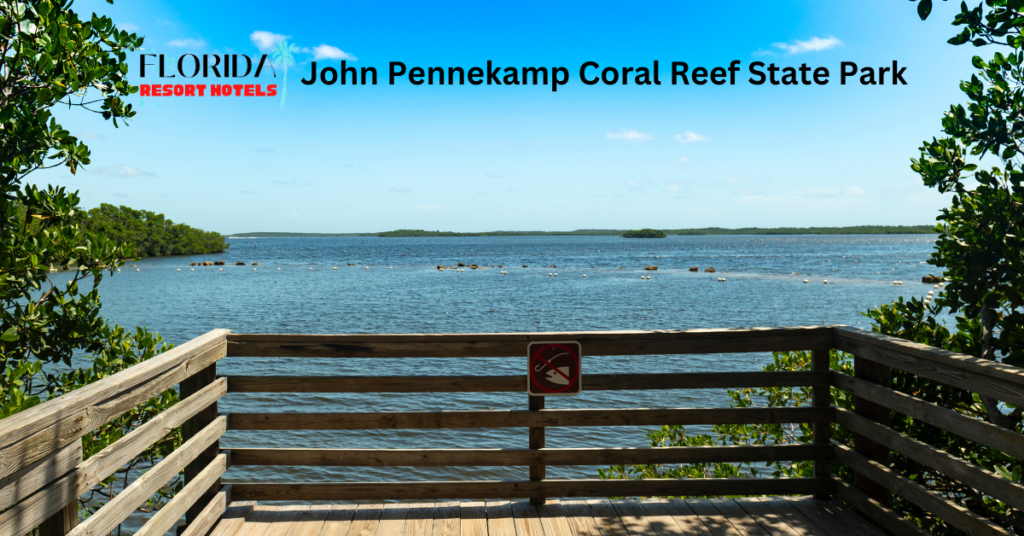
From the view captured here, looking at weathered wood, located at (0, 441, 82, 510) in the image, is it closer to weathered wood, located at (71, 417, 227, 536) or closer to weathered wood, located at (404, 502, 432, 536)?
weathered wood, located at (71, 417, 227, 536)

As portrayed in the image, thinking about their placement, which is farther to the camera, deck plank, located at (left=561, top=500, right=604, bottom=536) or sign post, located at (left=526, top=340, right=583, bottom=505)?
sign post, located at (left=526, top=340, right=583, bottom=505)

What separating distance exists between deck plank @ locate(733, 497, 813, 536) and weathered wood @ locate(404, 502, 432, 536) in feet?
5.19

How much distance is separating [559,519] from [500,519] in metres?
0.38

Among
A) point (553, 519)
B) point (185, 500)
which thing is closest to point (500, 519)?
point (553, 519)

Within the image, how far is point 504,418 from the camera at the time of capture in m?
4.03

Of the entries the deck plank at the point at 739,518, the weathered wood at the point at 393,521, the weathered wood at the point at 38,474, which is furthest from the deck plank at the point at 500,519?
the weathered wood at the point at 38,474

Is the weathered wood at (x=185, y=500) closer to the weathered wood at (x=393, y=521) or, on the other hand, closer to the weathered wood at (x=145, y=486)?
the weathered wood at (x=145, y=486)

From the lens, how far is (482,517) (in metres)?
4.03

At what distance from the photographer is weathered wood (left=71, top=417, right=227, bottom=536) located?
2516mm

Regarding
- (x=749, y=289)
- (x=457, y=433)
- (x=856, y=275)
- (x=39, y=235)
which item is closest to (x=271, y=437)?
(x=457, y=433)

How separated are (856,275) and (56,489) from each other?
2735 inches

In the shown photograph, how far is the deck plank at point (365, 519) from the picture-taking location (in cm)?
383

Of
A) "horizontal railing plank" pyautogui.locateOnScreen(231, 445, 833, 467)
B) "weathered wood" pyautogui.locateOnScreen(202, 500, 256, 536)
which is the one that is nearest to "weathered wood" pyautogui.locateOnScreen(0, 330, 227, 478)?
→ "horizontal railing plank" pyautogui.locateOnScreen(231, 445, 833, 467)

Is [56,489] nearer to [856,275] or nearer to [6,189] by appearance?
[6,189]
